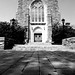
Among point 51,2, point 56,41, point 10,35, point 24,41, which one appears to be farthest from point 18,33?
point 51,2

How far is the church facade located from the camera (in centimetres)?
3081

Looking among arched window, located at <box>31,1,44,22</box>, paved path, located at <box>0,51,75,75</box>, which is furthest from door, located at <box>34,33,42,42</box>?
paved path, located at <box>0,51,75,75</box>

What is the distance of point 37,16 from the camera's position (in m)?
31.0

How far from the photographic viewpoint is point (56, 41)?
2698 cm

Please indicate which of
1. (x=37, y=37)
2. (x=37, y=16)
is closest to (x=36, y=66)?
(x=37, y=16)

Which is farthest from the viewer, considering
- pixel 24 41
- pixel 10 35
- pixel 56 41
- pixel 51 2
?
pixel 51 2

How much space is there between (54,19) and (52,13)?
1.61 metres

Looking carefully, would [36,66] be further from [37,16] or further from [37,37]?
[37,37]

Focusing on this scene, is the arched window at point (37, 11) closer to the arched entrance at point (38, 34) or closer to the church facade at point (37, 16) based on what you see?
the church facade at point (37, 16)

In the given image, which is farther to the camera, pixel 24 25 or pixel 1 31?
pixel 24 25

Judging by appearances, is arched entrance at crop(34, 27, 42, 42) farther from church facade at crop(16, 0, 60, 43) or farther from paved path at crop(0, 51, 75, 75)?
paved path at crop(0, 51, 75, 75)

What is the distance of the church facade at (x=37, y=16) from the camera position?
3081 centimetres

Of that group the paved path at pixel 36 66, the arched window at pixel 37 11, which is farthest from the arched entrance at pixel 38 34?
the paved path at pixel 36 66

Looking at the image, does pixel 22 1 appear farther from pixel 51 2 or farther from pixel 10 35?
pixel 10 35
